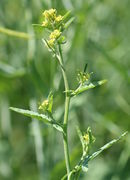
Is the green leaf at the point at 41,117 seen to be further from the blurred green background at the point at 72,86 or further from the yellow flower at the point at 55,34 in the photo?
the blurred green background at the point at 72,86

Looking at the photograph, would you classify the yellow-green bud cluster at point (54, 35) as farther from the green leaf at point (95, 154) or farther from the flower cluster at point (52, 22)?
the green leaf at point (95, 154)

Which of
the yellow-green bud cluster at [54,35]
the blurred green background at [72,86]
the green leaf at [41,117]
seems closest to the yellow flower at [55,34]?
the yellow-green bud cluster at [54,35]

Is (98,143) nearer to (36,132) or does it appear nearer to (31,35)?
(36,132)

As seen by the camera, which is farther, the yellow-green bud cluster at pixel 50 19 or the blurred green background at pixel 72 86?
the blurred green background at pixel 72 86

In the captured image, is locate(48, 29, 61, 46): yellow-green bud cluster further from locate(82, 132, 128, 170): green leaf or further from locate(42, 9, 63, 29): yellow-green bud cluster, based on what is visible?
locate(82, 132, 128, 170): green leaf

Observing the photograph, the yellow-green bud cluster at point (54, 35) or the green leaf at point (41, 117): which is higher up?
the yellow-green bud cluster at point (54, 35)

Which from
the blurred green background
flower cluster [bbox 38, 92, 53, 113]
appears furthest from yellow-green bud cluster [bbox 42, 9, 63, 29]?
the blurred green background

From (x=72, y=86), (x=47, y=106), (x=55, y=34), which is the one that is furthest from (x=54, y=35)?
(x=72, y=86)

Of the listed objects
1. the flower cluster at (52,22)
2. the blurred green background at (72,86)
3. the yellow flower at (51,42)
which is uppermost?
the blurred green background at (72,86)
